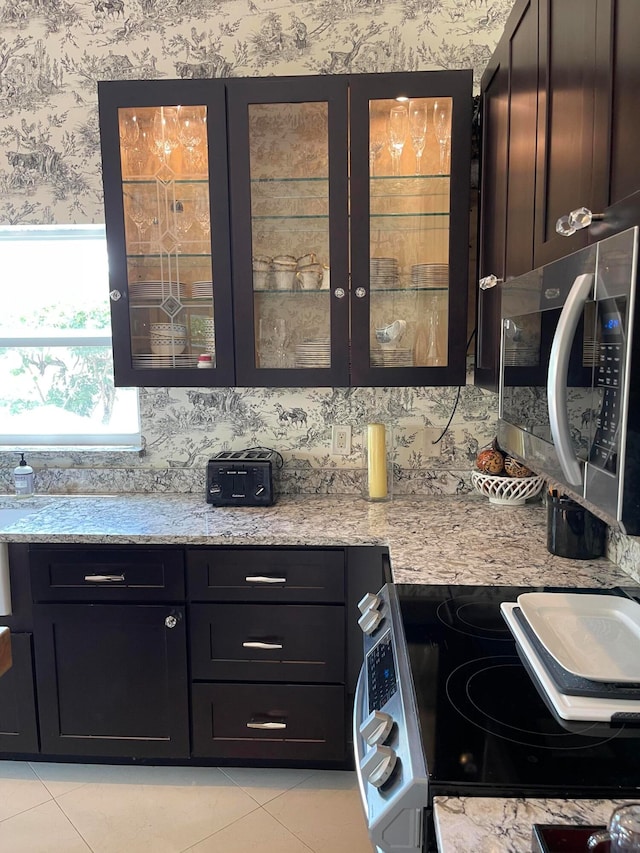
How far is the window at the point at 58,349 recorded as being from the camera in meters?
2.67

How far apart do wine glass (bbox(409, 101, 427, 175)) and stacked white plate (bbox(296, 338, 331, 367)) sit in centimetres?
66

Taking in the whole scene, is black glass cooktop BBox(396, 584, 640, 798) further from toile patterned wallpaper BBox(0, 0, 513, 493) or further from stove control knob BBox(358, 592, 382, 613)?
toile patterned wallpaper BBox(0, 0, 513, 493)

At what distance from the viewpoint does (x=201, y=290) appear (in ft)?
7.30

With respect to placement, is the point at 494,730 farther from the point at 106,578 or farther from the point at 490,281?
the point at 106,578

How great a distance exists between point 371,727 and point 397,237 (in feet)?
5.23

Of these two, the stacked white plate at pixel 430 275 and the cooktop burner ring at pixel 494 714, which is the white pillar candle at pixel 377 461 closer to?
the stacked white plate at pixel 430 275

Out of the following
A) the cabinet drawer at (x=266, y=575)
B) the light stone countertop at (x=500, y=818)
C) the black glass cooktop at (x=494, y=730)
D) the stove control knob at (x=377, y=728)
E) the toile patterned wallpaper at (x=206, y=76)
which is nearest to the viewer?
the light stone countertop at (x=500, y=818)

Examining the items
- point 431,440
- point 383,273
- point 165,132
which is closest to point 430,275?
point 383,273

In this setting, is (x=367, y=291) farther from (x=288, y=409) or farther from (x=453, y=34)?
(x=453, y=34)

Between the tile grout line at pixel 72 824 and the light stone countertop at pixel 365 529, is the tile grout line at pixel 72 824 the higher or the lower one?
the lower one

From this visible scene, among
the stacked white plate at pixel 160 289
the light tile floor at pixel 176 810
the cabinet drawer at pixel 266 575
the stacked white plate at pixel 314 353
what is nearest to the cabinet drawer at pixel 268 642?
the cabinet drawer at pixel 266 575

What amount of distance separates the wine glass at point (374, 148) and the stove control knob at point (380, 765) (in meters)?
1.75

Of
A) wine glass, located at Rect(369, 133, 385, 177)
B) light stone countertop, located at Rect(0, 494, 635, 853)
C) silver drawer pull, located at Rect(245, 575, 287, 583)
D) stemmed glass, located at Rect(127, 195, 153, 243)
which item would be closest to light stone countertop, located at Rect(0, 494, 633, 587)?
light stone countertop, located at Rect(0, 494, 635, 853)

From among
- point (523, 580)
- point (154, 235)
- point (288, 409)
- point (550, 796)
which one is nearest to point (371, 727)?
point (550, 796)
